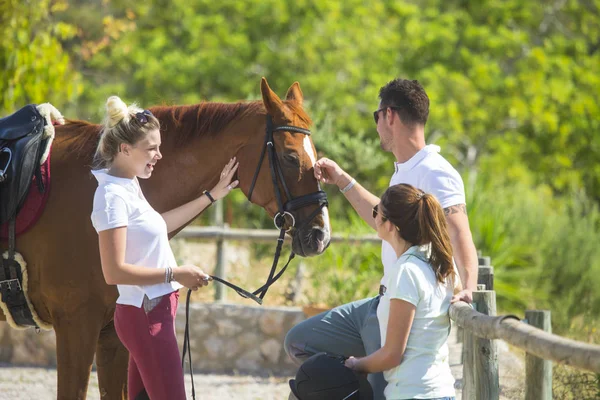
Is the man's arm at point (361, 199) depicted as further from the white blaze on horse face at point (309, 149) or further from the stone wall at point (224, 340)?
the stone wall at point (224, 340)

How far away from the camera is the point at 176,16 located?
23.1 meters

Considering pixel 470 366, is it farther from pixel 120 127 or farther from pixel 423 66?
Result: pixel 423 66

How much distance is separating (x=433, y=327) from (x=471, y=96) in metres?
19.6

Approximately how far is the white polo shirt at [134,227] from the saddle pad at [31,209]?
0.73 meters

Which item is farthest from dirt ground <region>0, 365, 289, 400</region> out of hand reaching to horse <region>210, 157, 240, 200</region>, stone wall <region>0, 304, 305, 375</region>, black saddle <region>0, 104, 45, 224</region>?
hand reaching to horse <region>210, 157, 240, 200</region>

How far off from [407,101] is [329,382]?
1.42m

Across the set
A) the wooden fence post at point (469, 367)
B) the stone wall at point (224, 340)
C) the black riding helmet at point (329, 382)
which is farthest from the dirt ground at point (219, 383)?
the black riding helmet at point (329, 382)

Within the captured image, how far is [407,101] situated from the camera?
380cm

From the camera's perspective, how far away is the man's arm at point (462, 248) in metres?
3.50

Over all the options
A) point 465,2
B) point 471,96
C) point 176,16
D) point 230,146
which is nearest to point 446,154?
point 471,96

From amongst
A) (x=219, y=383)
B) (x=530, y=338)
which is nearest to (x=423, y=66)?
(x=219, y=383)

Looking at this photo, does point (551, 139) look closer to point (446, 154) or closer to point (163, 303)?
point (446, 154)

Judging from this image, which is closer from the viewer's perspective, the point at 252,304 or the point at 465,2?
the point at 252,304

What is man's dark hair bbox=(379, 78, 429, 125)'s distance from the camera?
12.4 ft
